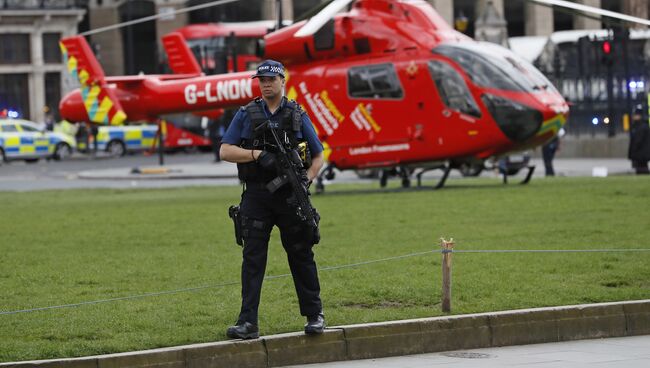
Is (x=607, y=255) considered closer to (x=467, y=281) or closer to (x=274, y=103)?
(x=467, y=281)

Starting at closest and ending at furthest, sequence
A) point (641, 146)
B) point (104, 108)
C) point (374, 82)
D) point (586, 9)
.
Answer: point (586, 9)
point (374, 82)
point (104, 108)
point (641, 146)

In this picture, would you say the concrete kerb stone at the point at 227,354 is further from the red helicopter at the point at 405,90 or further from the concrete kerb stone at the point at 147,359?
the red helicopter at the point at 405,90

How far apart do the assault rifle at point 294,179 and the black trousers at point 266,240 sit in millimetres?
79

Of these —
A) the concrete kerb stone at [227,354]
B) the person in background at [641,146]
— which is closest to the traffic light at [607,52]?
the person in background at [641,146]

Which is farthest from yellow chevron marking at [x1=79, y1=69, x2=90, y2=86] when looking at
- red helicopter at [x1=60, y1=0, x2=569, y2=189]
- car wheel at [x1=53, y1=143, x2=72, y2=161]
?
car wheel at [x1=53, y1=143, x2=72, y2=161]

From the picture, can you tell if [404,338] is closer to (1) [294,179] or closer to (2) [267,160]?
(1) [294,179]

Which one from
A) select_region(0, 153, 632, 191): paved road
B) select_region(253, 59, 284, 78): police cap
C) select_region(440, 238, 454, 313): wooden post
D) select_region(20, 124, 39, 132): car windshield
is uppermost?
select_region(253, 59, 284, 78): police cap

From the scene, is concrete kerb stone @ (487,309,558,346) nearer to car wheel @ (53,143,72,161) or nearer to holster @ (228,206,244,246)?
holster @ (228,206,244,246)

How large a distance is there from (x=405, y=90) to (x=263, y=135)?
53.8ft

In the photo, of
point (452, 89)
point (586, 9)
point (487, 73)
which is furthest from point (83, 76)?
point (586, 9)

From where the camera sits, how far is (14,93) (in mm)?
83312

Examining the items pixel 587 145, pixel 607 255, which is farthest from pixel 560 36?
pixel 607 255

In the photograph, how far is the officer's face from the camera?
10477 mm

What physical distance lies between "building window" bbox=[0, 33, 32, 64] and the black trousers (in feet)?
245
